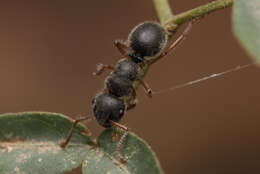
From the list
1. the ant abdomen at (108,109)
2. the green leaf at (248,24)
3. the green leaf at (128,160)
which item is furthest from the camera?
the ant abdomen at (108,109)

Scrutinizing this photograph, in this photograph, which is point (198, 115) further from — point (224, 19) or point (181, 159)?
point (224, 19)

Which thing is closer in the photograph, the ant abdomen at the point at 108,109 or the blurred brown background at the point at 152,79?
the ant abdomen at the point at 108,109

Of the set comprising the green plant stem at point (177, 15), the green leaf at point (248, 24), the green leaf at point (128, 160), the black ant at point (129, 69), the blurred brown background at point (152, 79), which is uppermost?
the green leaf at point (248, 24)

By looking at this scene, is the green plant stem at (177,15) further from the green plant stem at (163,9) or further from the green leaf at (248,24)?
the green leaf at (248,24)

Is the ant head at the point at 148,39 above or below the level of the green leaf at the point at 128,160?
above

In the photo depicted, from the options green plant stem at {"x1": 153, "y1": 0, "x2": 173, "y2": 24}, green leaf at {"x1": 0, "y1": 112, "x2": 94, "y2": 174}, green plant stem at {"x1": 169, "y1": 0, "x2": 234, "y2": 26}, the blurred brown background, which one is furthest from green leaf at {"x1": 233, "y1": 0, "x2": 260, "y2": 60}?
the blurred brown background

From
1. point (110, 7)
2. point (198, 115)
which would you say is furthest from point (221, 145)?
point (110, 7)

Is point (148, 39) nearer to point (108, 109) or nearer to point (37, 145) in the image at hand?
point (108, 109)

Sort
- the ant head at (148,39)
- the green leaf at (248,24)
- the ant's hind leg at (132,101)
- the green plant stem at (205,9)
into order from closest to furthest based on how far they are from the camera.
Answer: the green leaf at (248,24) < the green plant stem at (205,9) < the ant's hind leg at (132,101) < the ant head at (148,39)

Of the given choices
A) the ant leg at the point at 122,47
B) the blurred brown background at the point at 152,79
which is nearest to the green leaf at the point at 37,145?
the ant leg at the point at 122,47
